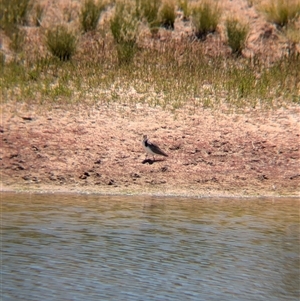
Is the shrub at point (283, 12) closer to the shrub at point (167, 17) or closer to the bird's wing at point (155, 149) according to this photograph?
the shrub at point (167, 17)

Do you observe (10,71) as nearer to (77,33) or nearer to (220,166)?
(77,33)

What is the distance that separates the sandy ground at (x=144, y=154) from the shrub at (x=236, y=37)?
2.28 m

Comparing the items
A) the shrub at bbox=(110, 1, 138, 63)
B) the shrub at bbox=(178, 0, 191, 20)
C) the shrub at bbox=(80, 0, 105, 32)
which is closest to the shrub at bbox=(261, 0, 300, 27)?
the shrub at bbox=(178, 0, 191, 20)

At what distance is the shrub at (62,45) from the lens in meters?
14.0

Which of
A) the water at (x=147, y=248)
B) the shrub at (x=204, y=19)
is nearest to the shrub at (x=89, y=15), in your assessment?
the shrub at (x=204, y=19)

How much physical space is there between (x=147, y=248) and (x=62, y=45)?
22.3 feet

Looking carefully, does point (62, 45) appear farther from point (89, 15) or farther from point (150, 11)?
point (150, 11)

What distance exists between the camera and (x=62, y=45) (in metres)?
14.1

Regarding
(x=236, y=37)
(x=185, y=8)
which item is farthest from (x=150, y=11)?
(x=236, y=37)

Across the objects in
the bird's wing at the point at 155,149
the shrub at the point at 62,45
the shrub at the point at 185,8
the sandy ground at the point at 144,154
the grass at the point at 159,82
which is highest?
the shrub at the point at 185,8

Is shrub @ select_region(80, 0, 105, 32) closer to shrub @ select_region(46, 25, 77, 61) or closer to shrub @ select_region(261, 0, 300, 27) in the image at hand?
shrub @ select_region(46, 25, 77, 61)

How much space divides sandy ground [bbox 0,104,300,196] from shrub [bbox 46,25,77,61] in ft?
6.14

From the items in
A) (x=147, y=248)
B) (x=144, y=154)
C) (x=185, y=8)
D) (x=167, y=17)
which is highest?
(x=185, y=8)

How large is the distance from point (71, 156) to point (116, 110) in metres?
1.36
